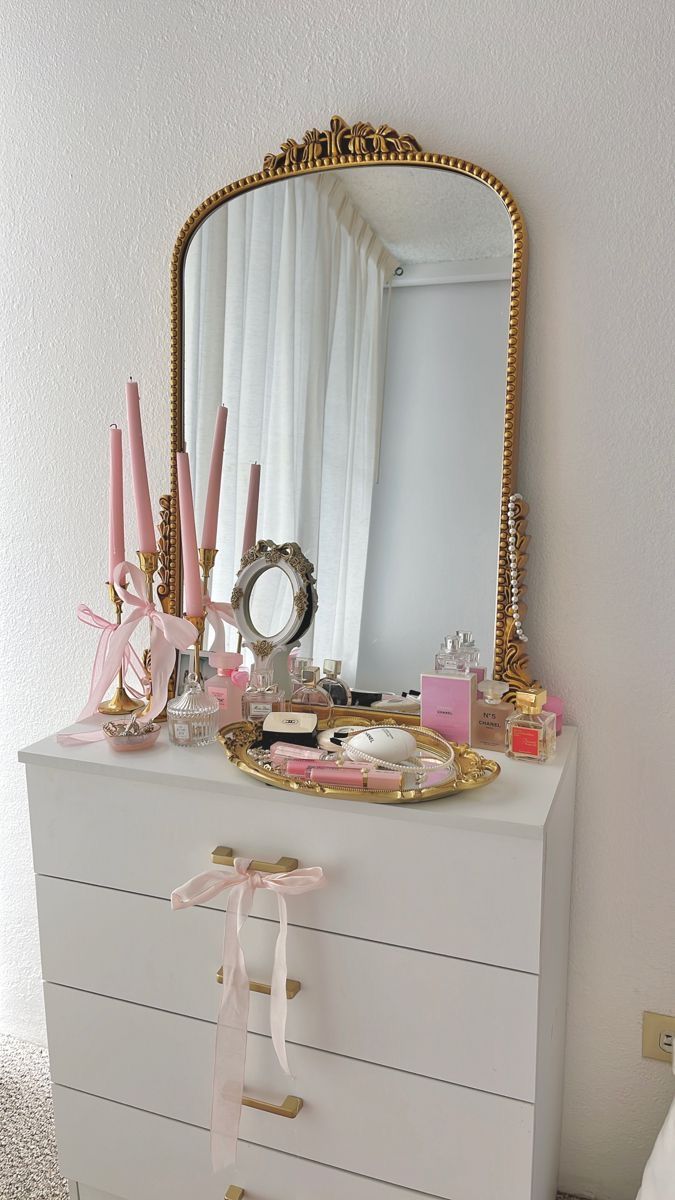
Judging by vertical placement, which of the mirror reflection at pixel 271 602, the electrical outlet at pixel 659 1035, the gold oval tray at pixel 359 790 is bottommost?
the electrical outlet at pixel 659 1035

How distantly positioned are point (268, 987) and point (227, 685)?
0.44 meters

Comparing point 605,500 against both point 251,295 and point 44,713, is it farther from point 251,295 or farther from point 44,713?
point 44,713

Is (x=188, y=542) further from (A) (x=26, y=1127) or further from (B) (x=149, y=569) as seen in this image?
(A) (x=26, y=1127)

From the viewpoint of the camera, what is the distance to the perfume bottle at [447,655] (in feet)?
4.22

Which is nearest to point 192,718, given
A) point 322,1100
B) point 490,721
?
point 490,721

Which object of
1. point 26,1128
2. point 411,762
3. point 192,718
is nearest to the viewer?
point 411,762

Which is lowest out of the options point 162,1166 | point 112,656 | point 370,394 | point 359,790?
point 162,1166

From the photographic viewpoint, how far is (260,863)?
1.09m

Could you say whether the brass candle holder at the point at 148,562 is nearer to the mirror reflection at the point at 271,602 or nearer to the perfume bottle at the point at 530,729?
the mirror reflection at the point at 271,602

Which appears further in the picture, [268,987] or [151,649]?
[151,649]

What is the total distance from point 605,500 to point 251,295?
2.16 feet

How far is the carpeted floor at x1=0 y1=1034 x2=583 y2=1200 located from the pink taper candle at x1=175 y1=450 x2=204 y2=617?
1.05 m

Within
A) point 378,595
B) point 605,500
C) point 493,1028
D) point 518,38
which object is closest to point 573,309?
point 605,500

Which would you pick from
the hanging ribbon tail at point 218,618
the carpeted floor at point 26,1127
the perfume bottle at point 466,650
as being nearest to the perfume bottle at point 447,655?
the perfume bottle at point 466,650
